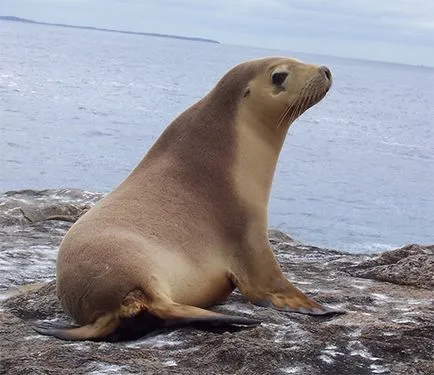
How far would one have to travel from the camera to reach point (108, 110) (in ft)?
112

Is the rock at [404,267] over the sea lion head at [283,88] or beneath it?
beneath

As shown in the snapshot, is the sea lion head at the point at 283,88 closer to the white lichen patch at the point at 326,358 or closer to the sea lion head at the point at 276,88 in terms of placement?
the sea lion head at the point at 276,88

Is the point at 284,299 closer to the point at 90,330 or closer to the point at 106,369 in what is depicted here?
the point at 90,330

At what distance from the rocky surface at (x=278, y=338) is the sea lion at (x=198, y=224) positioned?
12 centimetres

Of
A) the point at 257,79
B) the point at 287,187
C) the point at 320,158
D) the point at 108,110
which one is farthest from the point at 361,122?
the point at 257,79

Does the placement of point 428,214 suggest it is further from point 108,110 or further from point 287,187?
point 108,110

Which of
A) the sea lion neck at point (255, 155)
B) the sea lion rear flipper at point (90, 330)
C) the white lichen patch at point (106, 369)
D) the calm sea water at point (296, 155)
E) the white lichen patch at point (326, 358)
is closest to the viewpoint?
the white lichen patch at point (106, 369)

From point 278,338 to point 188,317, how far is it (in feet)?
1.31

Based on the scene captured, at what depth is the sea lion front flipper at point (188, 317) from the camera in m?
3.41

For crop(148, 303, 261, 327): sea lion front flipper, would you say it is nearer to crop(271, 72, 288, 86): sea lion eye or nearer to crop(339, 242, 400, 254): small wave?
crop(271, 72, 288, 86): sea lion eye

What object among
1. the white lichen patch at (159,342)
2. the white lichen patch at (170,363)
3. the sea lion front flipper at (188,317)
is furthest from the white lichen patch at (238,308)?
the white lichen patch at (170,363)

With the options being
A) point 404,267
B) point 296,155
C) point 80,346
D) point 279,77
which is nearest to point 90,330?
point 80,346

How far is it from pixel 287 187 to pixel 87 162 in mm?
4843

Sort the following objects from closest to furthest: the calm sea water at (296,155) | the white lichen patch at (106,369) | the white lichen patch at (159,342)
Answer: the white lichen patch at (106,369), the white lichen patch at (159,342), the calm sea water at (296,155)
